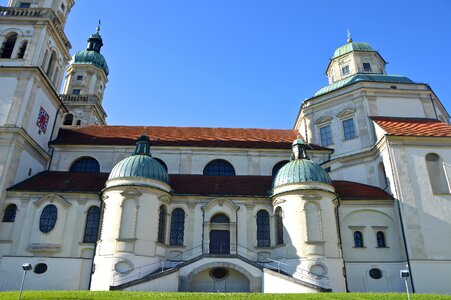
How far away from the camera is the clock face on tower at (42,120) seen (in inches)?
1132

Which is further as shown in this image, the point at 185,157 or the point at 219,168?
the point at 219,168

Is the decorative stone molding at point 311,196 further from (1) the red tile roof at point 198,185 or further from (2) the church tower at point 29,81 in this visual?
(2) the church tower at point 29,81

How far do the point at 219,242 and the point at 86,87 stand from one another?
101 ft

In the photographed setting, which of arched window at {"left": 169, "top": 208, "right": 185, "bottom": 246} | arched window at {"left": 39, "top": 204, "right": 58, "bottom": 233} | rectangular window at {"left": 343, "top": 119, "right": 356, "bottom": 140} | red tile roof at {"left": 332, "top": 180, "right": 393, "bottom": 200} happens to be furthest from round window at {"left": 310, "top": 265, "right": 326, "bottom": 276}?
arched window at {"left": 39, "top": 204, "right": 58, "bottom": 233}

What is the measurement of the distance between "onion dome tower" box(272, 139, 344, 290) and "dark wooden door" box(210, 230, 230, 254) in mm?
3277

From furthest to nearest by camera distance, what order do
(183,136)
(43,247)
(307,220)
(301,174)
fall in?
(183,136)
(301,174)
(43,247)
(307,220)

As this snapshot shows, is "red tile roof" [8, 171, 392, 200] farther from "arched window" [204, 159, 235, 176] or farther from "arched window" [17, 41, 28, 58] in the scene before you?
"arched window" [17, 41, 28, 58]

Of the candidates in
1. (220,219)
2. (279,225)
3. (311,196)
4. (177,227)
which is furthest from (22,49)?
(311,196)

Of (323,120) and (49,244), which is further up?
(323,120)

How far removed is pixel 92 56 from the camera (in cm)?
4750

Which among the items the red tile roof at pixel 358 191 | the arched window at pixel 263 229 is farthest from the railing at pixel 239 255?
the red tile roof at pixel 358 191

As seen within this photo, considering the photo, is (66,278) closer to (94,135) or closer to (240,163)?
(94,135)

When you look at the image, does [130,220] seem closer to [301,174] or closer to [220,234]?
[220,234]

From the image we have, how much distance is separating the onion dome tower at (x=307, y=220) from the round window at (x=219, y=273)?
3.80 metres
